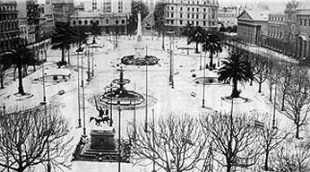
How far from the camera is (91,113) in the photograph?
41219mm

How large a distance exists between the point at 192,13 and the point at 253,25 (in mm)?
37289

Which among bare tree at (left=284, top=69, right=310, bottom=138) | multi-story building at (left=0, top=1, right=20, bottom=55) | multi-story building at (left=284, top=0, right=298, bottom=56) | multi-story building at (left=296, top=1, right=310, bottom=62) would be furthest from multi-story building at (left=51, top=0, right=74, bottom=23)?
bare tree at (left=284, top=69, right=310, bottom=138)

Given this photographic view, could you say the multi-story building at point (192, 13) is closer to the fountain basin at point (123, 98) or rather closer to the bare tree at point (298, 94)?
the bare tree at point (298, 94)

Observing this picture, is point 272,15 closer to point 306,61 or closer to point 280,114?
point 306,61

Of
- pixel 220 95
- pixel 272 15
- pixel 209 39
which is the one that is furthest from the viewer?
pixel 272 15

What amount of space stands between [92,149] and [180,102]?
687 inches

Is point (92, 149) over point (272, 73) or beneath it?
beneath

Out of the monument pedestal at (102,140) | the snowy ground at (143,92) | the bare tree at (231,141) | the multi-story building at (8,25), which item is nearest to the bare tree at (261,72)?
the snowy ground at (143,92)

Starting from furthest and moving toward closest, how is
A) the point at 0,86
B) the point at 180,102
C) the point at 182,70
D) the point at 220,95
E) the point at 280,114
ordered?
the point at 182,70, the point at 0,86, the point at 220,95, the point at 180,102, the point at 280,114

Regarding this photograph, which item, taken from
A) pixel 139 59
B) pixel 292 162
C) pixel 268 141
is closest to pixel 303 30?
pixel 139 59

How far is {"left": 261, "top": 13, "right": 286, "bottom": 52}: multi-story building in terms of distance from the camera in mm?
94250

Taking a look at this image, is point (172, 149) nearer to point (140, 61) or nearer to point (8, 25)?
point (140, 61)

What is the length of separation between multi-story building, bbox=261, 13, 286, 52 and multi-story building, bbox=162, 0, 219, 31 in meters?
38.8

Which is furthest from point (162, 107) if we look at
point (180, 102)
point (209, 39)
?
point (209, 39)
